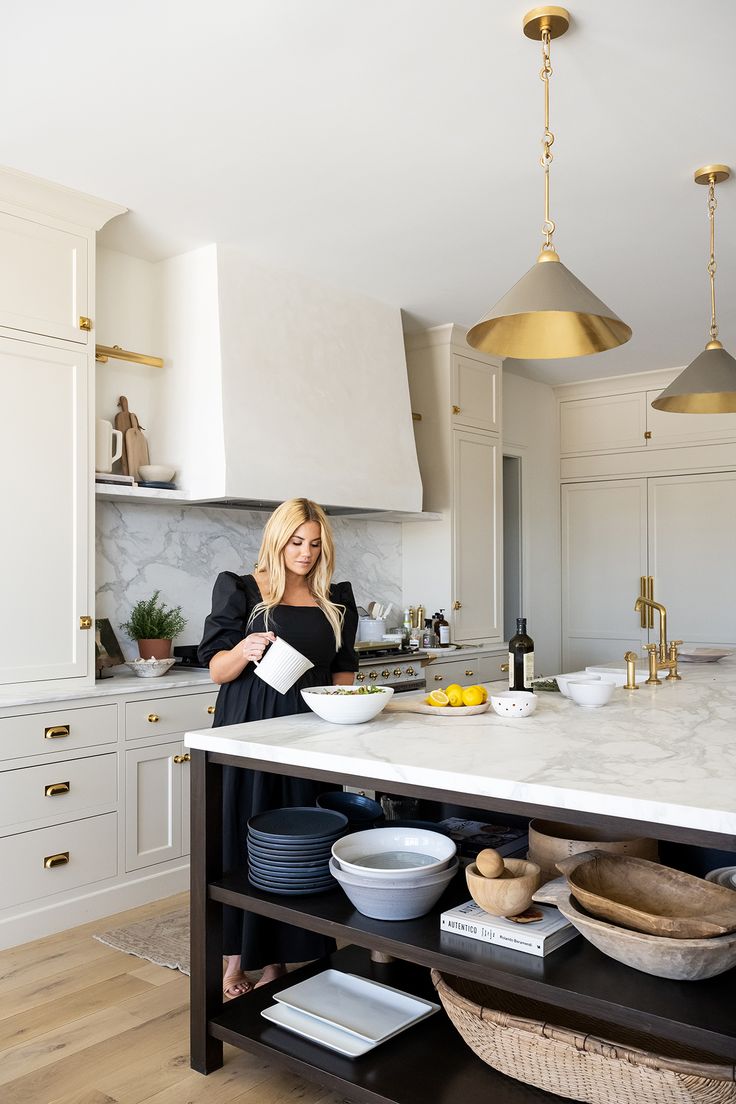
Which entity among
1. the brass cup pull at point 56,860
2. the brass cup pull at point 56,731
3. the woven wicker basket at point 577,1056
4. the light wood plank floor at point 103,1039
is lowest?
the light wood plank floor at point 103,1039

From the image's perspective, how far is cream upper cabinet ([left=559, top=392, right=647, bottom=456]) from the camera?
22.4 feet

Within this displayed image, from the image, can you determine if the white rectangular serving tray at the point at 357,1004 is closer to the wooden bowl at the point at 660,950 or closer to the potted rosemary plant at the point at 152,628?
the wooden bowl at the point at 660,950

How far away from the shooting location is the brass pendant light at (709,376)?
129 inches

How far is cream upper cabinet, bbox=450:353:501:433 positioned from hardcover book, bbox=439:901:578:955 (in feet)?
13.3

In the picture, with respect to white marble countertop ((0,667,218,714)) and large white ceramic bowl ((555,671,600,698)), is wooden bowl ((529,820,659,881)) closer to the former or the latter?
large white ceramic bowl ((555,671,600,698))

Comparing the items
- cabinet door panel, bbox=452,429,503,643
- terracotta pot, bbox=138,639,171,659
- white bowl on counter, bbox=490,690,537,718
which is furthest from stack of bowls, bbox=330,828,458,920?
cabinet door panel, bbox=452,429,503,643

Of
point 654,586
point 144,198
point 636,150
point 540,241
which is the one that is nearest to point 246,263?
point 144,198

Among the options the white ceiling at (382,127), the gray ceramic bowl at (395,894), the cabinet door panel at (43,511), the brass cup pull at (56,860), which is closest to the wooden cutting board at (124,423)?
the cabinet door panel at (43,511)

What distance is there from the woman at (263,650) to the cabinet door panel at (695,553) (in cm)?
431

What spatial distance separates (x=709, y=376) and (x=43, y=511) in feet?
8.28

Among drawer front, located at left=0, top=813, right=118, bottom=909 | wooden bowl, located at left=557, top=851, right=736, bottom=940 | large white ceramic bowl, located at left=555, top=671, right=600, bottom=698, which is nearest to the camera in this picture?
wooden bowl, located at left=557, top=851, right=736, bottom=940

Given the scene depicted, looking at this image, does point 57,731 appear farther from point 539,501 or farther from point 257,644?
point 539,501

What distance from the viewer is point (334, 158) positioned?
3.27 meters

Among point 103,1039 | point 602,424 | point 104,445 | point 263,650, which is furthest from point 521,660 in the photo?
point 602,424
